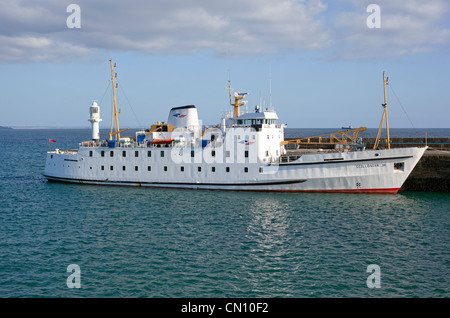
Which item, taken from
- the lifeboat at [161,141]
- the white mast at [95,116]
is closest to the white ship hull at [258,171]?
the lifeboat at [161,141]

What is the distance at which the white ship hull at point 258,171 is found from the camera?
32594 mm

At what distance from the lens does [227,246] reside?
20219 millimetres

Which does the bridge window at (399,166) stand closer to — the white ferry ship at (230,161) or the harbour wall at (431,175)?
the white ferry ship at (230,161)

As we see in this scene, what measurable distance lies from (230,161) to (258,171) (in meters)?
2.77

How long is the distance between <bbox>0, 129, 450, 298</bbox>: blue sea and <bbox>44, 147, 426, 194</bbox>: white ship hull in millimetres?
1352

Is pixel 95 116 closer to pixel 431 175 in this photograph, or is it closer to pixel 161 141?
pixel 161 141

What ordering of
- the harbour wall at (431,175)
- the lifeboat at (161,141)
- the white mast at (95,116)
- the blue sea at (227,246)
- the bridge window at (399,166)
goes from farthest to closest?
the white mast at (95,116)
the lifeboat at (161,141)
the harbour wall at (431,175)
the bridge window at (399,166)
the blue sea at (227,246)

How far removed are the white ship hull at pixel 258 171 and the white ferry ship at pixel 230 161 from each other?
0.08 m

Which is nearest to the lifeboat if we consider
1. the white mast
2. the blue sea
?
the blue sea

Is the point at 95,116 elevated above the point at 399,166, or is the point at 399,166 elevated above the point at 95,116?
the point at 95,116

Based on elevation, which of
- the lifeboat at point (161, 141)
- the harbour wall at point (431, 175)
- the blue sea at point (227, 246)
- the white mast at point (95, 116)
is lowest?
the blue sea at point (227, 246)

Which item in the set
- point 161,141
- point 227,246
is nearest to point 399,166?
point 227,246
